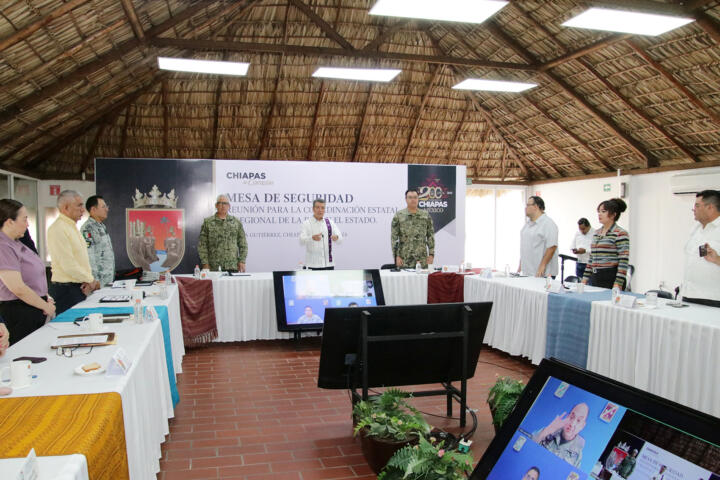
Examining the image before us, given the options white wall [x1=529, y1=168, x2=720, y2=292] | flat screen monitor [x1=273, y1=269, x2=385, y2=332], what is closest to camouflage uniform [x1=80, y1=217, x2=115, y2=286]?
flat screen monitor [x1=273, y1=269, x2=385, y2=332]

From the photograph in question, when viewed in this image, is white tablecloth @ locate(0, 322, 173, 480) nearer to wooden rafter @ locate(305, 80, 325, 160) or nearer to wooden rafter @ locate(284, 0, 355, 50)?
wooden rafter @ locate(284, 0, 355, 50)

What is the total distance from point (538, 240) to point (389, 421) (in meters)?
3.65

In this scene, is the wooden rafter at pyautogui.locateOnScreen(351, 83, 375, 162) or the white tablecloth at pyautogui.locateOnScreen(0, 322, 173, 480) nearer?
the white tablecloth at pyautogui.locateOnScreen(0, 322, 173, 480)

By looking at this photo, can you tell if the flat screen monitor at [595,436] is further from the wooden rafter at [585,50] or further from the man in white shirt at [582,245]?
the man in white shirt at [582,245]

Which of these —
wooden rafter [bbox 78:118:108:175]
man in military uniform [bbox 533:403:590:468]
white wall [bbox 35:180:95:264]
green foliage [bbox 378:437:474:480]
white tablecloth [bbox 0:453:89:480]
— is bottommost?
green foliage [bbox 378:437:474:480]

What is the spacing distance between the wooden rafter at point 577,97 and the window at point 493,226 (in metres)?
3.77

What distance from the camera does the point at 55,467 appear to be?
1.37 metres

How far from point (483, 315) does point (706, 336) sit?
1.30 meters

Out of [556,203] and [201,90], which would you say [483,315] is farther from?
[556,203]

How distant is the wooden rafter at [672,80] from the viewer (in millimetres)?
7152

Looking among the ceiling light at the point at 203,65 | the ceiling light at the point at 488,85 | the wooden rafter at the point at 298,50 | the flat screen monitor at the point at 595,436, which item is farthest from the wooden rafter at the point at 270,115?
the flat screen monitor at the point at 595,436

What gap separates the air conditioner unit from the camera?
324 inches

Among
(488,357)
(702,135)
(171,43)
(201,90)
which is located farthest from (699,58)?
(201,90)

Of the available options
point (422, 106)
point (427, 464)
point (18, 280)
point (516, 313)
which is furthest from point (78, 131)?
point (427, 464)
